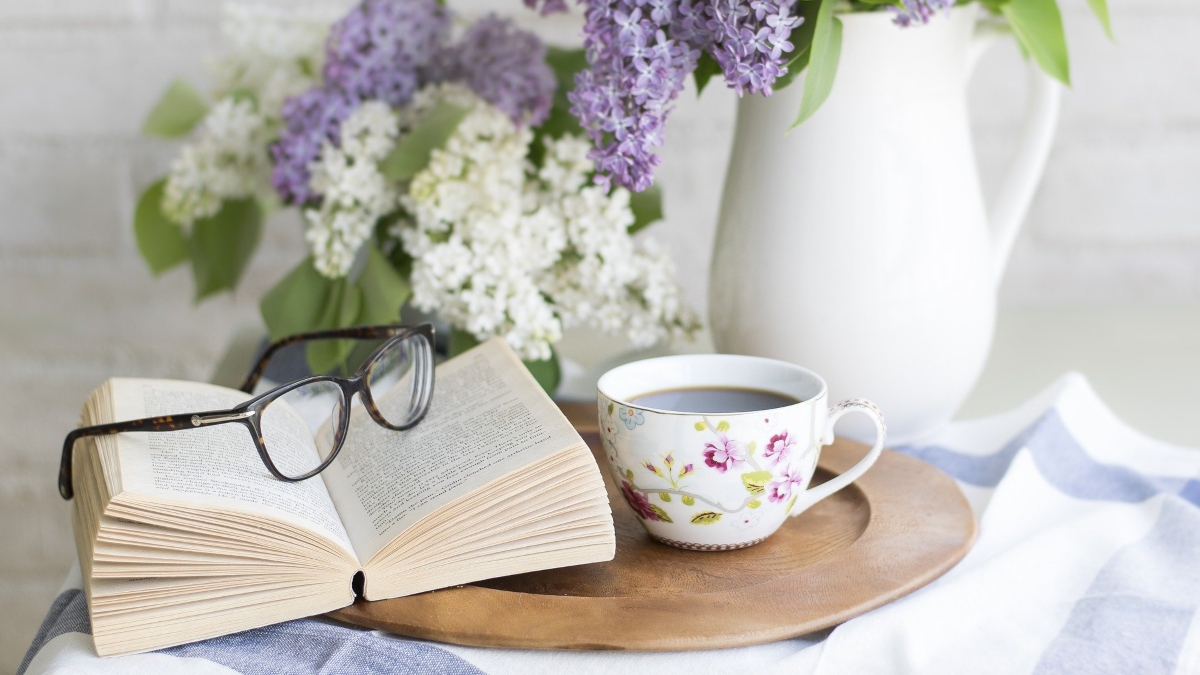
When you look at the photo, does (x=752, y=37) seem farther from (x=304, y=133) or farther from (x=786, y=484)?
(x=304, y=133)

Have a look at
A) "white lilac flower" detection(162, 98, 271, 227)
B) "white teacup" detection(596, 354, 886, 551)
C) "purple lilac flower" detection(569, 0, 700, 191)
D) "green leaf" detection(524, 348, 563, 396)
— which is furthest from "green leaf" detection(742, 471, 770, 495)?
"white lilac flower" detection(162, 98, 271, 227)

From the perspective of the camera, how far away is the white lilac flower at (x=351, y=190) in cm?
75

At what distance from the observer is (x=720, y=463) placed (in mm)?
490

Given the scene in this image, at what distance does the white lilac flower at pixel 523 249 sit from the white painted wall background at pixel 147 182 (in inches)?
18.4

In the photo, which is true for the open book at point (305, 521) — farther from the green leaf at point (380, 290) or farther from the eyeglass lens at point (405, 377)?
the green leaf at point (380, 290)

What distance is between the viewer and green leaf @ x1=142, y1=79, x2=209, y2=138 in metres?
0.98

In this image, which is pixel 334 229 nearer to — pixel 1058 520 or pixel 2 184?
pixel 1058 520

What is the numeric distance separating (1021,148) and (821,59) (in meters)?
0.25

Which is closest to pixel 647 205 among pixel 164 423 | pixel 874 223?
pixel 874 223

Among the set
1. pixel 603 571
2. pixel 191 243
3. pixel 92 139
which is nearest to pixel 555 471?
pixel 603 571

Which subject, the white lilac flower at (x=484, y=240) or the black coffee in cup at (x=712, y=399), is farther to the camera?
the white lilac flower at (x=484, y=240)

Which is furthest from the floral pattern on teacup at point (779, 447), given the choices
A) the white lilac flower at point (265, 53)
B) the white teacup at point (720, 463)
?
the white lilac flower at point (265, 53)

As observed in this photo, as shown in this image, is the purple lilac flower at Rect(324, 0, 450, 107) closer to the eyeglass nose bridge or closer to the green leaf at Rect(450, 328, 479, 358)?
the green leaf at Rect(450, 328, 479, 358)

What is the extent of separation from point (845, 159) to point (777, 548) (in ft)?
0.88
